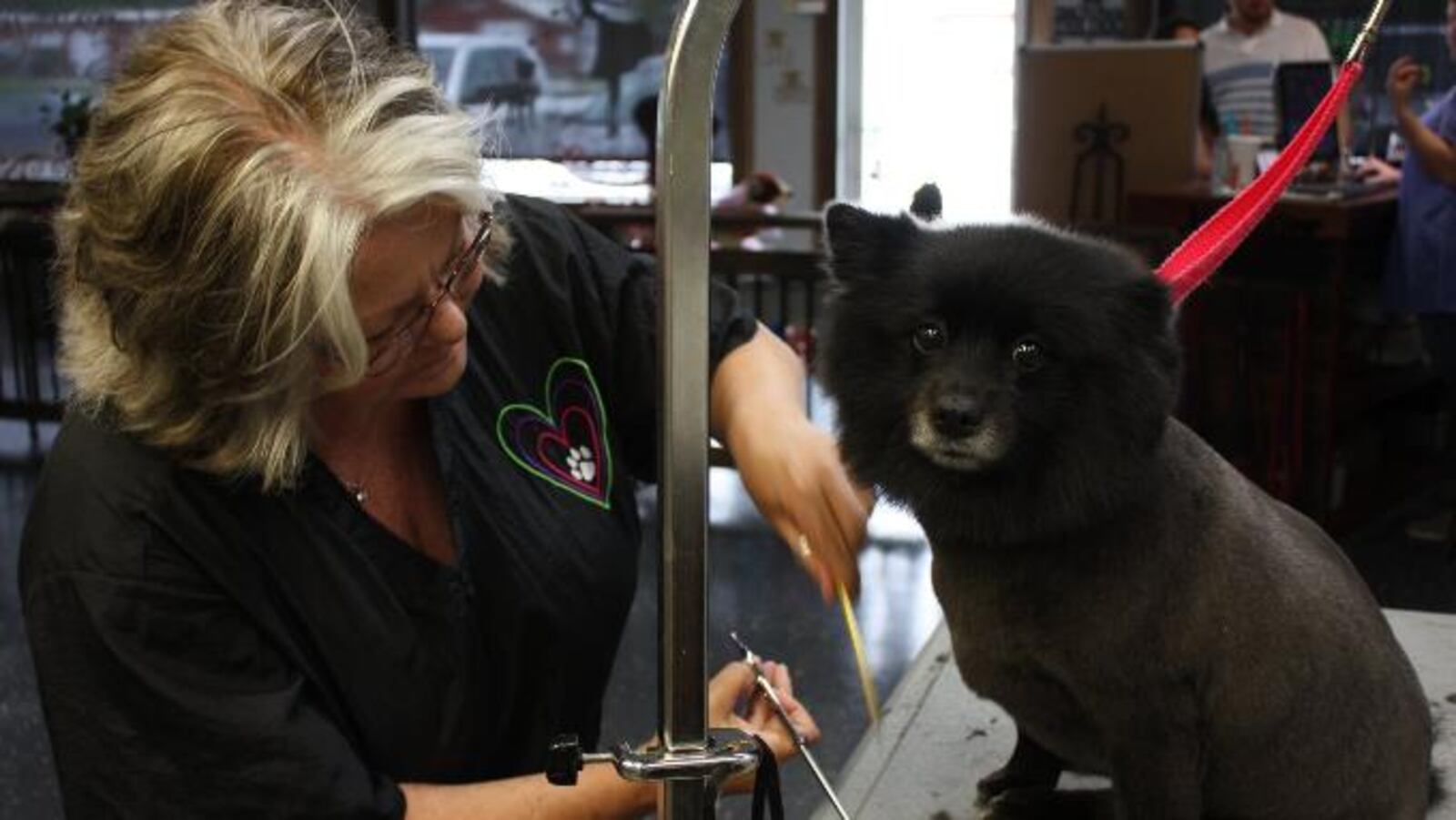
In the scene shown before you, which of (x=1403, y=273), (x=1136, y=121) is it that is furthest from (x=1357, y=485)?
(x=1136, y=121)

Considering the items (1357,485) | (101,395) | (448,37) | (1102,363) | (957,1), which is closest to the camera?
(1102,363)

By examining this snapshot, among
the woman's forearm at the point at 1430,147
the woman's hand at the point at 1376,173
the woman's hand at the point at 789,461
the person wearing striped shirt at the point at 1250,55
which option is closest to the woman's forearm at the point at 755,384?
the woman's hand at the point at 789,461

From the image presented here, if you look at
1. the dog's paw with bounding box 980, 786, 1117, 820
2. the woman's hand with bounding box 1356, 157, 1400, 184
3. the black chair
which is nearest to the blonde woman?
the dog's paw with bounding box 980, 786, 1117, 820

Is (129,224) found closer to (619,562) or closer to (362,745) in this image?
(362,745)

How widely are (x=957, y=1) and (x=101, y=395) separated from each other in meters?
5.77

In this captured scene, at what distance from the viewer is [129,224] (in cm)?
95

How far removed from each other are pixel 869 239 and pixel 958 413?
0.15 metres

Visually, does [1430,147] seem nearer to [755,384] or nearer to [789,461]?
[755,384]

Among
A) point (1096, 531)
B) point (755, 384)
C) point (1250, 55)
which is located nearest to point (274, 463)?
point (755, 384)

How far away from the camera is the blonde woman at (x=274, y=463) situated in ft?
3.10

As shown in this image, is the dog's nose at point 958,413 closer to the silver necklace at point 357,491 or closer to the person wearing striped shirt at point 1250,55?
the silver necklace at point 357,491

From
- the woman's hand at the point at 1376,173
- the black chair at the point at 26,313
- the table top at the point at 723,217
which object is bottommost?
the black chair at the point at 26,313

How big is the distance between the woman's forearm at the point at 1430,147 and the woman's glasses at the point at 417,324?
9.49 ft

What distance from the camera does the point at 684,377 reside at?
2.31 feet
